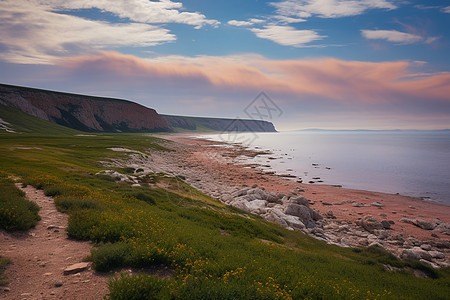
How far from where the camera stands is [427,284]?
11227mm

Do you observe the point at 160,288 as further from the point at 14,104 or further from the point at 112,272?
the point at 14,104

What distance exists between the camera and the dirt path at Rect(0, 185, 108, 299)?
6.51 meters

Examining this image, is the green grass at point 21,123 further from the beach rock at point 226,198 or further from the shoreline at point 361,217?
the beach rock at point 226,198

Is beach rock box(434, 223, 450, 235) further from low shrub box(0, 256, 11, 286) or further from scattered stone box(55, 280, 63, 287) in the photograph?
low shrub box(0, 256, 11, 286)

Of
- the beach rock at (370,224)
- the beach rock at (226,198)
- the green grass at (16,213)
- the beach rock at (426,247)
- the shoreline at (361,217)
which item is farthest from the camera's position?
the beach rock at (226,198)

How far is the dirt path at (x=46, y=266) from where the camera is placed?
651 centimetres

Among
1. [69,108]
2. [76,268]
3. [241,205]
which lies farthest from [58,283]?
[69,108]

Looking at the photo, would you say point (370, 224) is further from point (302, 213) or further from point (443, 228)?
point (443, 228)

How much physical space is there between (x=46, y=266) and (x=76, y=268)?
1.00 m

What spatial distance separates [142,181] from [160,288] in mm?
20874

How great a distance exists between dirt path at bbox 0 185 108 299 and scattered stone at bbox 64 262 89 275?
142 millimetres

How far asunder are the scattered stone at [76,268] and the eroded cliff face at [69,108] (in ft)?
523

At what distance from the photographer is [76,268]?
7617mm

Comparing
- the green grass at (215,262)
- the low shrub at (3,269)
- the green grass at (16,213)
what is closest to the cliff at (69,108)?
the green grass at (215,262)
